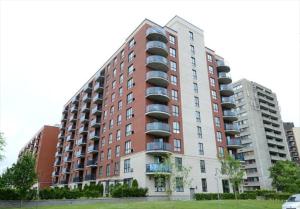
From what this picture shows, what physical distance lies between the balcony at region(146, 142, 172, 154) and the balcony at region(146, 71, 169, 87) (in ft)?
34.8

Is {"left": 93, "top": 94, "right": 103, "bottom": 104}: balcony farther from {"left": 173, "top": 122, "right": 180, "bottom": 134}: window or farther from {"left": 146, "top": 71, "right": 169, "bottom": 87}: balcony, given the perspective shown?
{"left": 173, "top": 122, "right": 180, "bottom": 134}: window

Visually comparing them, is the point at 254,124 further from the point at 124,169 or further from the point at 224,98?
the point at 124,169

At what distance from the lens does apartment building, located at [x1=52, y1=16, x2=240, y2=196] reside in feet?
134

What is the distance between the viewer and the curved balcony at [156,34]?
4644cm

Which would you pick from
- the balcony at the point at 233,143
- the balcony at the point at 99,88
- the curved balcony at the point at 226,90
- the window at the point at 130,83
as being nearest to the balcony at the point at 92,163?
the balcony at the point at 99,88

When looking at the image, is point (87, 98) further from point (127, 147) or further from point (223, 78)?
point (223, 78)

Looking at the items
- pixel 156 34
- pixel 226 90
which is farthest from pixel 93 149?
pixel 226 90

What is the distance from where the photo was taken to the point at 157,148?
3875cm

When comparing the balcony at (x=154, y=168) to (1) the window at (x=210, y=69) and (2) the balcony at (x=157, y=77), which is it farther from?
(1) the window at (x=210, y=69)

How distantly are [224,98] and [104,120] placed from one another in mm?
24965

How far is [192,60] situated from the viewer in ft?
170

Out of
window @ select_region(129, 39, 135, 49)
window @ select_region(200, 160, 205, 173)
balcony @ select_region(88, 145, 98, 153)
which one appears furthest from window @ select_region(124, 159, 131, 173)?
window @ select_region(129, 39, 135, 49)

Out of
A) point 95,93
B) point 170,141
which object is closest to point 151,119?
A: point 170,141

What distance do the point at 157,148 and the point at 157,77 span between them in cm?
1147
